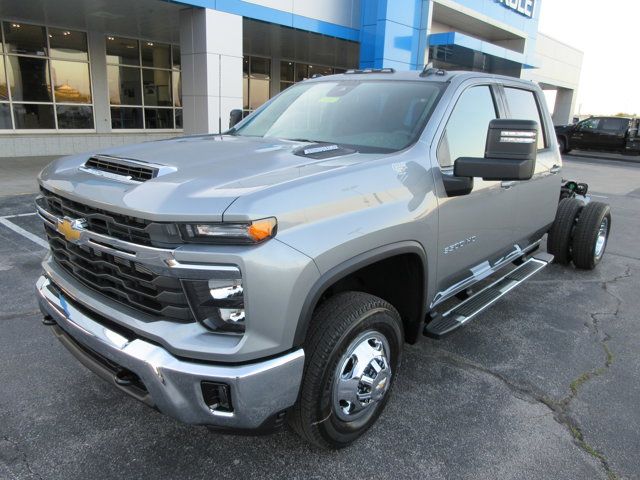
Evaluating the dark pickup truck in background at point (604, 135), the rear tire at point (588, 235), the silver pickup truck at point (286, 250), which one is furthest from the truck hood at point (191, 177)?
the dark pickup truck in background at point (604, 135)

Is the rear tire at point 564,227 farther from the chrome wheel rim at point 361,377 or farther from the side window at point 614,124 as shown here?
the side window at point 614,124

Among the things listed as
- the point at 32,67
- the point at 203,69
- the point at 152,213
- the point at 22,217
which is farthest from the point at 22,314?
the point at 32,67

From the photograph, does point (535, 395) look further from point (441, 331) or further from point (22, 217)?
point (22, 217)

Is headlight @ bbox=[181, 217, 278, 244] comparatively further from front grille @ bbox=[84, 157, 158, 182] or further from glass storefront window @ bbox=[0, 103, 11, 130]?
glass storefront window @ bbox=[0, 103, 11, 130]

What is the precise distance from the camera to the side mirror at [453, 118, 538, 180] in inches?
104

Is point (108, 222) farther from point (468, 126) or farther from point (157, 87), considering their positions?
point (157, 87)

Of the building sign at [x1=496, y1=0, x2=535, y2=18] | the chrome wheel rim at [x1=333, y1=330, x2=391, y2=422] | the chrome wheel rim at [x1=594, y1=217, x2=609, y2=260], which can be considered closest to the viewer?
the chrome wheel rim at [x1=333, y1=330, x2=391, y2=422]

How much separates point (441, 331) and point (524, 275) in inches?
59.5

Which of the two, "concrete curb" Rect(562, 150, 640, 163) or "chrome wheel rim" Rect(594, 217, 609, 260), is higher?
"chrome wheel rim" Rect(594, 217, 609, 260)

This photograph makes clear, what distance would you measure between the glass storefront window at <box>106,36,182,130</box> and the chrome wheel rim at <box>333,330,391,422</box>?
16.0 meters

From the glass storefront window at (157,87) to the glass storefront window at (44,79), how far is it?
209 centimetres

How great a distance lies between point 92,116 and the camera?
15773mm

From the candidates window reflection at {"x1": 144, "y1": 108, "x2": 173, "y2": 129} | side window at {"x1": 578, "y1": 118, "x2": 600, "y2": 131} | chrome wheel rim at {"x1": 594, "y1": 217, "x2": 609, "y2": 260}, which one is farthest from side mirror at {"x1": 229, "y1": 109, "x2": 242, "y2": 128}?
side window at {"x1": 578, "y1": 118, "x2": 600, "y2": 131}

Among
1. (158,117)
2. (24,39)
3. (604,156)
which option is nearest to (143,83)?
(158,117)
